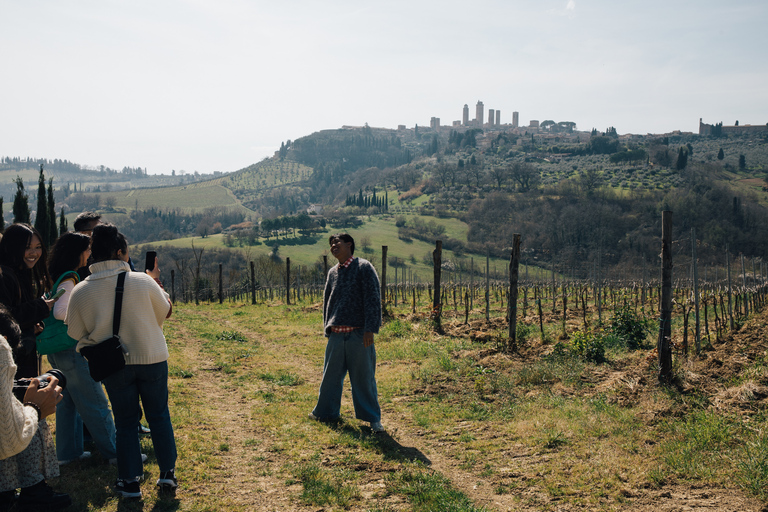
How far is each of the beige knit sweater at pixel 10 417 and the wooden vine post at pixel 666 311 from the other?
6436 mm

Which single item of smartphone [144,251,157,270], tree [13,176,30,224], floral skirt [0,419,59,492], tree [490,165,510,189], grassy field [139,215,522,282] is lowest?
grassy field [139,215,522,282]

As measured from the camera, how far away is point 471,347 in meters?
Answer: 9.36

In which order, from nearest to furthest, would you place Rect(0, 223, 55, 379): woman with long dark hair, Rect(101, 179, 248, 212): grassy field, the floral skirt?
the floral skirt → Rect(0, 223, 55, 379): woman with long dark hair → Rect(101, 179, 248, 212): grassy field

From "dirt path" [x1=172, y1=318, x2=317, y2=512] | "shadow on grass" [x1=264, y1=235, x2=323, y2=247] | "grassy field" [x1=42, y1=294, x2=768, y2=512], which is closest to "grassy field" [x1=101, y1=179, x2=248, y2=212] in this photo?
"shadow on grass" [x1=264, y1=235, x2=323, y2=247]

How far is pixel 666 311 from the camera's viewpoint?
6.14m

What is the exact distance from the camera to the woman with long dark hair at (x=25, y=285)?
3467 millimetres

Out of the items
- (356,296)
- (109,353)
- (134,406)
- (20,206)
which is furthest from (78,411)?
(20,206)

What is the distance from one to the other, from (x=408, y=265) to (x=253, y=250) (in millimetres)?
26399

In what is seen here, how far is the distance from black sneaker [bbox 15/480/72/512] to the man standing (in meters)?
2.67

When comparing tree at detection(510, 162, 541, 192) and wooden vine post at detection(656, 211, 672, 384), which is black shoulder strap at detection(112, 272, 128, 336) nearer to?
wooden vine post at detection(656, 211, 672, 384)

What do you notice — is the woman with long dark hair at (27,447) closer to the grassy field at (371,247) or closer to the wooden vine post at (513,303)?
the wooden vine post at (513,303)

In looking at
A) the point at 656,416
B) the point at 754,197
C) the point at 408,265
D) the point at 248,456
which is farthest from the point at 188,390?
the point at 754,197

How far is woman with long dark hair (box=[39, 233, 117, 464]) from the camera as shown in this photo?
3750mm

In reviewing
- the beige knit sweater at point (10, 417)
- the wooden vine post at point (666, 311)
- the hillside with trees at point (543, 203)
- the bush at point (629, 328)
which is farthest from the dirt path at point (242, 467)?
the hillside with trees at point (543, 203)
